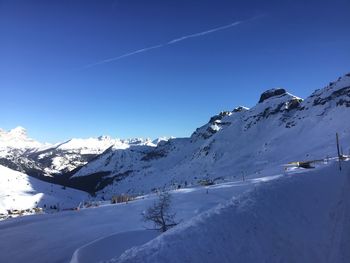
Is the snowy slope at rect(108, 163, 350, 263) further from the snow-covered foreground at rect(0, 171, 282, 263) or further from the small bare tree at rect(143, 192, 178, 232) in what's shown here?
the small bare tree at rect(143, 192, 178, 232)

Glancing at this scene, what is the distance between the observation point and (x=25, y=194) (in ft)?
424

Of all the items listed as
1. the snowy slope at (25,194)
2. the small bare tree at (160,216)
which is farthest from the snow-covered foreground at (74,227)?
the snowy slope at (25,194)

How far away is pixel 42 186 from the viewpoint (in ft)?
513

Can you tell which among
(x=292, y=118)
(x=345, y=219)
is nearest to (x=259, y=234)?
(x=345, y=219)

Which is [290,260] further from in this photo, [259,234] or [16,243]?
[16,243]

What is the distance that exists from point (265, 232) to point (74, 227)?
91.2 feet

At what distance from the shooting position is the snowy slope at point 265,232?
660 inches

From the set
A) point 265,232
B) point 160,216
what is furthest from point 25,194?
point 265,232

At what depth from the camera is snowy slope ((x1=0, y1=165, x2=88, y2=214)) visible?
379 ft

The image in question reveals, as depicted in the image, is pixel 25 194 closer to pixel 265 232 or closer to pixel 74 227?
pixel 74 227

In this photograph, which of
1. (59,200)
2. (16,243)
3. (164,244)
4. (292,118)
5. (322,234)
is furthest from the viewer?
(292,118)

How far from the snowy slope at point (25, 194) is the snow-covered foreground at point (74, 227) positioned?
62756 mm

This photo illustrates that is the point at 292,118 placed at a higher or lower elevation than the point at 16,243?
higher

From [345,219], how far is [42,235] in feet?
97.0
